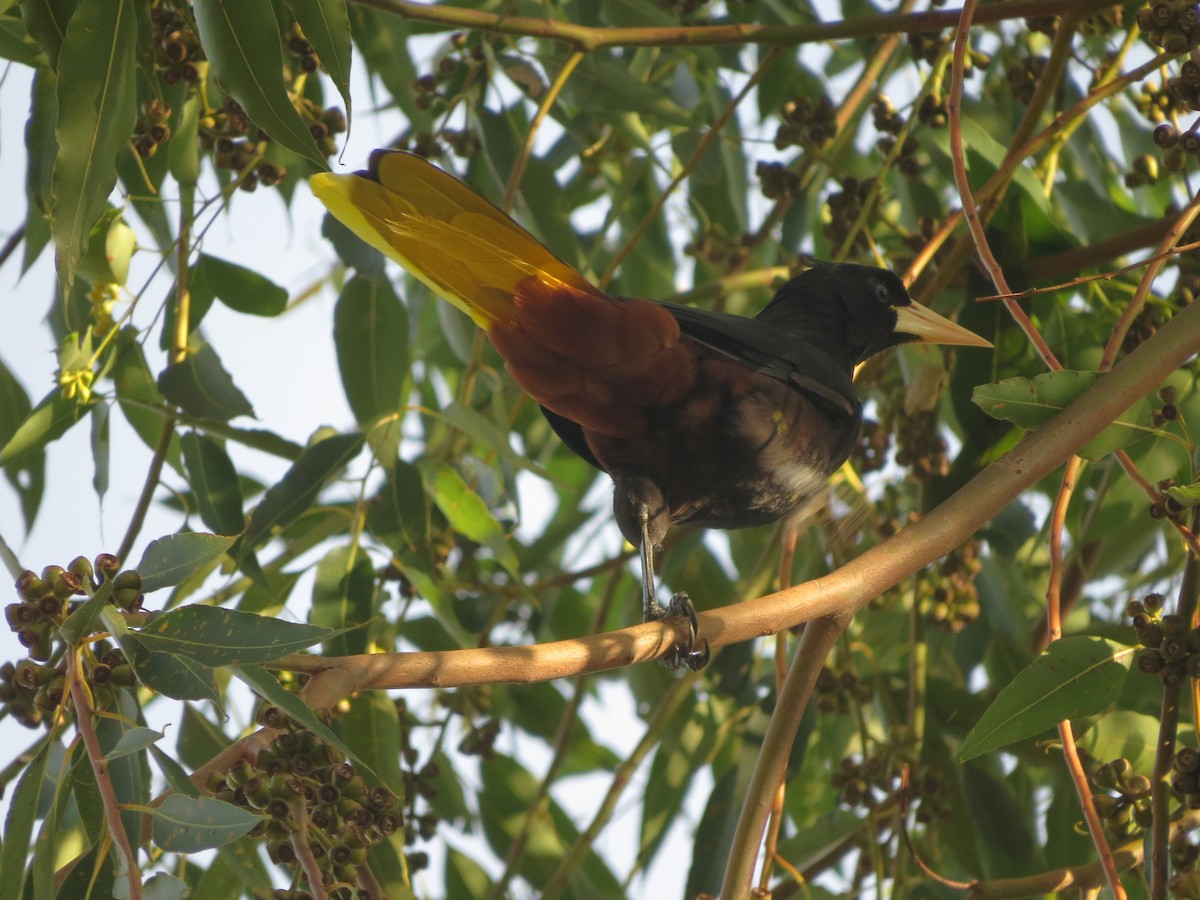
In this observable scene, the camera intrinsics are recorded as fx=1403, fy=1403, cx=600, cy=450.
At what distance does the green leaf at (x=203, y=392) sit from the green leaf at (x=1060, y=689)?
55.0 inches

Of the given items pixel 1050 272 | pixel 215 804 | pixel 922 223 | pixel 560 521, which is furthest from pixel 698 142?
pixel 215 804

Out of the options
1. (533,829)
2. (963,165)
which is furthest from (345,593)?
(963,165)

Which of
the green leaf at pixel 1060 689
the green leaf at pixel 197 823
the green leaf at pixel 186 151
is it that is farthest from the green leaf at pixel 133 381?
the green leaf at pixel 1060 689

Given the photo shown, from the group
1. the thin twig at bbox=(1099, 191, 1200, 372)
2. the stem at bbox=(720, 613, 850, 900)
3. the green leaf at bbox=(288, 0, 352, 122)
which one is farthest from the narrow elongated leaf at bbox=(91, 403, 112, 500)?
the thin twig at bbox=(1099, 191, 1200, 372)

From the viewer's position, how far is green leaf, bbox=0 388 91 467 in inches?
96.7

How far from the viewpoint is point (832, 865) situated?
9.25 ft

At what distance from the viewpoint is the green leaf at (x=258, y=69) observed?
1931 mm

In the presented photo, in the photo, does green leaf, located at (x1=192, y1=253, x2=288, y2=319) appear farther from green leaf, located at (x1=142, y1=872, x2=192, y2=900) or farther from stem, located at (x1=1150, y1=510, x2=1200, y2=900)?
stem, located at (x1=1150, y1=510, x2=1200, y2=900)

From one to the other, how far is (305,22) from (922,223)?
1.55 m

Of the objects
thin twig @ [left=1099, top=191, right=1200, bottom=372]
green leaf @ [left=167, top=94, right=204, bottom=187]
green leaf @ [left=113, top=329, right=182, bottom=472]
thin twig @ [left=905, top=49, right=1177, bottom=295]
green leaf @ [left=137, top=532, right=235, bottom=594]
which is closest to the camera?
green leaf @ [left=137, top=532, right=235, bottom=594]

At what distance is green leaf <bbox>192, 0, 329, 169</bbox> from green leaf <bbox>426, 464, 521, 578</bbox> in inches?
40.0

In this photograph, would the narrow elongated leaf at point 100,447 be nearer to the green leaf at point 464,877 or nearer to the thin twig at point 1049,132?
the green leaf at point 464,877

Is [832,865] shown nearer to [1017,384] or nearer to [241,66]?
[1017,384]

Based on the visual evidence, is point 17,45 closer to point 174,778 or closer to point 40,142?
point 40,142
